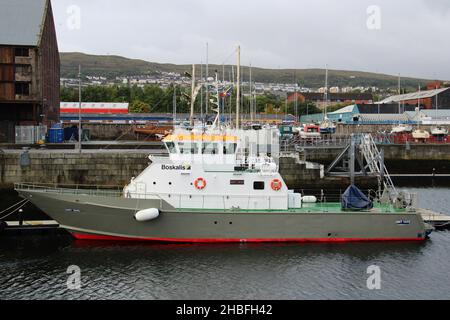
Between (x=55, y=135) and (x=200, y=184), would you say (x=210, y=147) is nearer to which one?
(x=200, y=184)

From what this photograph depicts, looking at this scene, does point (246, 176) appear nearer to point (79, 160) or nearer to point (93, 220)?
point (93, 220)

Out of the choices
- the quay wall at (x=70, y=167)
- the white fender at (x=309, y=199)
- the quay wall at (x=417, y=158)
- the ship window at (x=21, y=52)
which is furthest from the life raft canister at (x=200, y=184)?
the ship window at (x=21, y=52)

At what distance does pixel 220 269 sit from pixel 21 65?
1335 inches

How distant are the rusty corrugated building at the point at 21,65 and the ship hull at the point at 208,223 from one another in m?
24.8

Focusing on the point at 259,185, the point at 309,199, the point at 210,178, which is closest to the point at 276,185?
the point at 259,185

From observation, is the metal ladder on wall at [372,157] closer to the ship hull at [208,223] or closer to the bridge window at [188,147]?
the ship hull at [208,223]

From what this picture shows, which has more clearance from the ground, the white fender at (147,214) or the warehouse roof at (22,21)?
the warehouse roof at (22,21)

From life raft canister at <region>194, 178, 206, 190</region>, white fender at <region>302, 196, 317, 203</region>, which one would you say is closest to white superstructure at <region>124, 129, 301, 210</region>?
life raft canister at <region>194, 178, 206, 190</region>

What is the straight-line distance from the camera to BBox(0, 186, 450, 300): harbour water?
19.2m

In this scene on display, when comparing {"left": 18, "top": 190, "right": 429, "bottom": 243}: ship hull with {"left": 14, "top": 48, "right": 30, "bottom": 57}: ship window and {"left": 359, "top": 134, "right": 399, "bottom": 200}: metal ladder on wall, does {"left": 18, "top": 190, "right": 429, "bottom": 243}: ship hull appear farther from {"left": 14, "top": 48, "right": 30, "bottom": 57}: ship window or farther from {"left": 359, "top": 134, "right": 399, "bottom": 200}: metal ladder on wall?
{"left": 14, "top": 48, "right": 30, "bottom": 57}: ship window

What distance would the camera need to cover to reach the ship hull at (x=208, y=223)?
80.4ft

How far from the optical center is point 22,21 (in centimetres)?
5019

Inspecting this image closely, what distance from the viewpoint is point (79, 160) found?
114 ft
